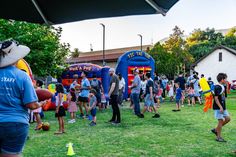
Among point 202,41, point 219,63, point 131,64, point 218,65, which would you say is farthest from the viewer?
point 202,41

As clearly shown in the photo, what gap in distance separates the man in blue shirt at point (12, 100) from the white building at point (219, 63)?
4689cm

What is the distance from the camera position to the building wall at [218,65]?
47500mm

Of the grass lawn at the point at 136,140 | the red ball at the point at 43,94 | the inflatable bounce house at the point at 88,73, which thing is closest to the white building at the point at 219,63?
the inflatable bounce house at the point at 88,73

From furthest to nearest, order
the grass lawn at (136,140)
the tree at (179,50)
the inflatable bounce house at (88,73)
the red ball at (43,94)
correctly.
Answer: the tree at (179,50), the inflatable bounce house at (88,73), the grass lawn at (136,140), the red ball at (43,94)

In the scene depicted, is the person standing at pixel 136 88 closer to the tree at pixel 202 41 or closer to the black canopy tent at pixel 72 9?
the black canopy tent at pixel 72 9

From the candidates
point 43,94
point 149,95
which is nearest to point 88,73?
point 149,95

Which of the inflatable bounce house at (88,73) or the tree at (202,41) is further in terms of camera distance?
the tree at (202,41)

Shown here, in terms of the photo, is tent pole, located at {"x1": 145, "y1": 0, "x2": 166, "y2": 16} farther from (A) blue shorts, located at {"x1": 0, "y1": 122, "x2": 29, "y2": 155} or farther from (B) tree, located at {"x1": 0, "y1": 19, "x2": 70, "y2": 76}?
(B) tree, located at {"x1": 0, "y1": 19, "x2": 70, "y2": 76}

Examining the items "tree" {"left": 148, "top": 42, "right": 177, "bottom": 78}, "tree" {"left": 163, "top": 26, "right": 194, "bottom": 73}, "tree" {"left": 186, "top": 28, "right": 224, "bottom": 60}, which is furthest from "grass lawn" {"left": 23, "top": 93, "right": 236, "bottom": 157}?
"tree" {"left": 186, "top": 28, "right": 224, "bottom": 60}

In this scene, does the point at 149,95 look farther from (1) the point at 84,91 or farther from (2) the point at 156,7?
(2) the point at 156,7

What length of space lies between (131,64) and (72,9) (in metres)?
17.4

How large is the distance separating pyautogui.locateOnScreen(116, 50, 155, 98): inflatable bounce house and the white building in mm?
29136

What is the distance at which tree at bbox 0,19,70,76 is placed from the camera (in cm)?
1811

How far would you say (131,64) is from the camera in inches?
804
